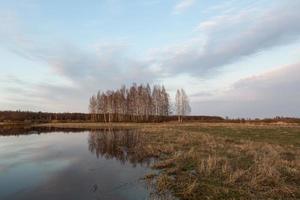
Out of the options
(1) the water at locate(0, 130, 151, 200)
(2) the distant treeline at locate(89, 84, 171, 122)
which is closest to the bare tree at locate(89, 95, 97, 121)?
(2) the distant treeline at locate(89, 84, 171, 122)

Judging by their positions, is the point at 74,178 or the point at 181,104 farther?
the point at 181,104

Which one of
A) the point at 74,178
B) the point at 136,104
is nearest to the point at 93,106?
the point at 136,104

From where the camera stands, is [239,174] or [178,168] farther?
[178,168]

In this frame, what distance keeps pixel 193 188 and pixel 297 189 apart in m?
Answer: 4.00

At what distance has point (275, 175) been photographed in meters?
12.8

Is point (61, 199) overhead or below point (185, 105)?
below

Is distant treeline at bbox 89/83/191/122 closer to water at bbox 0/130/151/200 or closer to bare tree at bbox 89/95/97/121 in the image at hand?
bare tree at bbox 89/95/97/121

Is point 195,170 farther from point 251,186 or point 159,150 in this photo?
point 159,150

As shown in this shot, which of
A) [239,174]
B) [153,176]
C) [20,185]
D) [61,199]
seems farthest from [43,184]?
[239,174]

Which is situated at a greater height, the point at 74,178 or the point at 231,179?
the point at 231,179

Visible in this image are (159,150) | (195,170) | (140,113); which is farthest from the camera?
(140,113)

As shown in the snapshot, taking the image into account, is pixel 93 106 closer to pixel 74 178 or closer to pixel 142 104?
pixel 142 104

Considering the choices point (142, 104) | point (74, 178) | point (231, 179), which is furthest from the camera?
point (142, 104)

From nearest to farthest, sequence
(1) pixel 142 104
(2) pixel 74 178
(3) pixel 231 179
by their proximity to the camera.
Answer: (3) pixel 231 179, (2) pixel 74 178, (1) pixel 142 104
